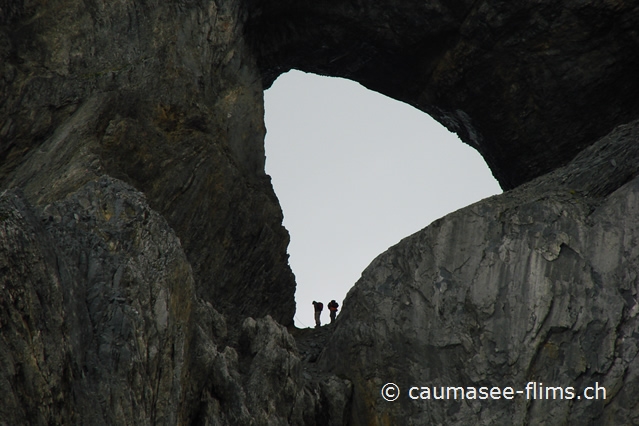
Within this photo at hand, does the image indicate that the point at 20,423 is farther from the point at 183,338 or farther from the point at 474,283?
the point at 474,283

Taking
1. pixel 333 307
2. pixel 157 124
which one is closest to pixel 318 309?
pixel 333 307

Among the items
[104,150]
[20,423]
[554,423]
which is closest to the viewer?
[20,423]

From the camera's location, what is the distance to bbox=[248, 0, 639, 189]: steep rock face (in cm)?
3556

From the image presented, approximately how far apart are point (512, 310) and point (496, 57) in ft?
50.0

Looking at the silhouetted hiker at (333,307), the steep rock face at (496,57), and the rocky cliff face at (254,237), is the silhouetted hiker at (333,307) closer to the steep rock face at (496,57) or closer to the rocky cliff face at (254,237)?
the rocky cliff face at (254,237)

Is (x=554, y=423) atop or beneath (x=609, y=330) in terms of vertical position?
beneath

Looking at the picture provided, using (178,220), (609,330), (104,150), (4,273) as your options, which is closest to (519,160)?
(609,330)

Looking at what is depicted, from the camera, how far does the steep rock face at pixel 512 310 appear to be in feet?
83.3

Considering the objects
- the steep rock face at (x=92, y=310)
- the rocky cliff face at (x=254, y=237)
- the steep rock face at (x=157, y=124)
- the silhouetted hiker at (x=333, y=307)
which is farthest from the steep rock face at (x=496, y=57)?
the steep rock face at (x=92, y=310)

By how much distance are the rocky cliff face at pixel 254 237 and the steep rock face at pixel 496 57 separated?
109 millimetres

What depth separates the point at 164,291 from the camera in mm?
21266

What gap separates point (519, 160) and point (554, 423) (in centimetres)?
1795

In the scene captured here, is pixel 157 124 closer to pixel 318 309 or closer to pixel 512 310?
pixel 318 309

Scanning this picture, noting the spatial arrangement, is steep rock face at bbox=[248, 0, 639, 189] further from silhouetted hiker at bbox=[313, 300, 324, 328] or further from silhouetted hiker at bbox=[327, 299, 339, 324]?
silhouetted hiker at bbox=[313, 300, 324, 328]
